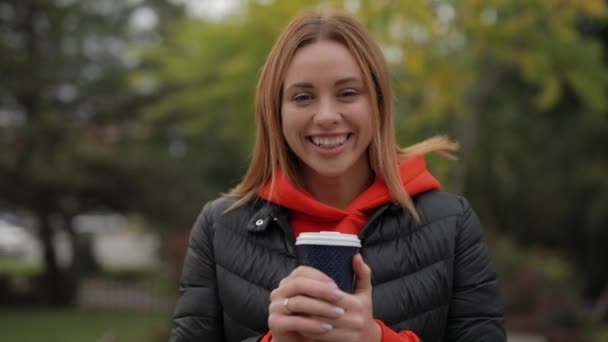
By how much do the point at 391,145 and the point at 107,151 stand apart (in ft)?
51.2

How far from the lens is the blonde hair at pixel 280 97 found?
1722 millimetres

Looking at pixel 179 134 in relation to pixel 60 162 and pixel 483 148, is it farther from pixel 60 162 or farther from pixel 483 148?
pixel 483 148

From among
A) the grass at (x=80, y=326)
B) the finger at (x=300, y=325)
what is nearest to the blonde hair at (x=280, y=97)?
the finger at (x=300, y=325)

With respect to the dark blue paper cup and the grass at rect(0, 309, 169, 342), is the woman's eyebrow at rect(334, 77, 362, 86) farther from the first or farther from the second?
the grass at rect(0, 309, 169, 342)

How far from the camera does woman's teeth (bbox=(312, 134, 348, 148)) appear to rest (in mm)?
1721

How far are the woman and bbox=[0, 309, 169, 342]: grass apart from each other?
34.3 feet

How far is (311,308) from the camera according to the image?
134 cm

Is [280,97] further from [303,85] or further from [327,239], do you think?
[327,239]

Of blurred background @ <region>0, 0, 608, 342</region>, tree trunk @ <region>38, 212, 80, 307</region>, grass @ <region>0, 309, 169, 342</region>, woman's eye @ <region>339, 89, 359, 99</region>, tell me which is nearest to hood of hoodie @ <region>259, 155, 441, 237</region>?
woman's eye @ <region>339, 89, 359, 99</region>

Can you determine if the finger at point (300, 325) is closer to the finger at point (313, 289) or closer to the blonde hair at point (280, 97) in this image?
the finger at point (313, 289)

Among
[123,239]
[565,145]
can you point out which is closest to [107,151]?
[565,145]

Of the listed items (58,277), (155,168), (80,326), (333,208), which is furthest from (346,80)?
(58,277)

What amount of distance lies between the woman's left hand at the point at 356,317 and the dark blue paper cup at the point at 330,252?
0.09 ft

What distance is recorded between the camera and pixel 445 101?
802cm
